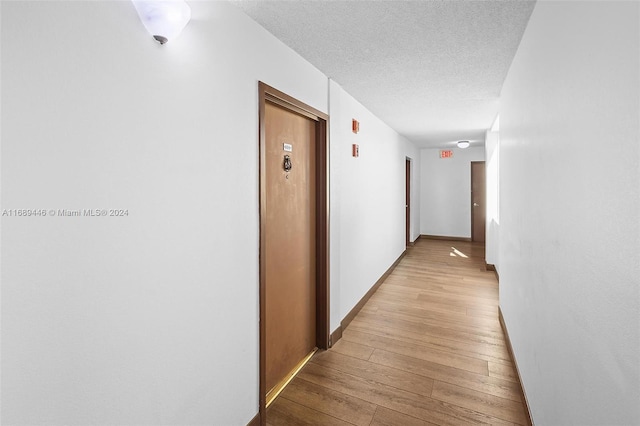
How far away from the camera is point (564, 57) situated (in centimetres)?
128

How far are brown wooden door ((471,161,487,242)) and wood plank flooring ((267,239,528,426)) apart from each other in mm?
4321

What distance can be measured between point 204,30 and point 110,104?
0.67 metres

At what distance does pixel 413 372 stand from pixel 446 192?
6.85 metres

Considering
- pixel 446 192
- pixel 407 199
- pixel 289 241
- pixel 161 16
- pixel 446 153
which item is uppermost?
pixel 446 153

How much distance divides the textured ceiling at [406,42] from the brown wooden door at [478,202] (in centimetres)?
491

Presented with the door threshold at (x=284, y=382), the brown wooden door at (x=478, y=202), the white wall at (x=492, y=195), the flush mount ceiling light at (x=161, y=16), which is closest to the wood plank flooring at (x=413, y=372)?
the door threshold at (x=284, y=382)

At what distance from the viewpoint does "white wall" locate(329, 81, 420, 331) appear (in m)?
3.13

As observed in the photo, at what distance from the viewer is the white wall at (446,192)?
842 cm

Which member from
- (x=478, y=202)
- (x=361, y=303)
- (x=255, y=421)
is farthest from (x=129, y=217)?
(x=478, y=202)

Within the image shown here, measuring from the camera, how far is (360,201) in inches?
155

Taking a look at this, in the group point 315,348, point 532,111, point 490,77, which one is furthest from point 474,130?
point 315,348

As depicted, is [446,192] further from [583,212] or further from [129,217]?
[129,217]

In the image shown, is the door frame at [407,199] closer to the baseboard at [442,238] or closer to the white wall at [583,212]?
the baseboard at [442,238]

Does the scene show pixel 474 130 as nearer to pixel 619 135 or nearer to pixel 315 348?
pixel 315 348
